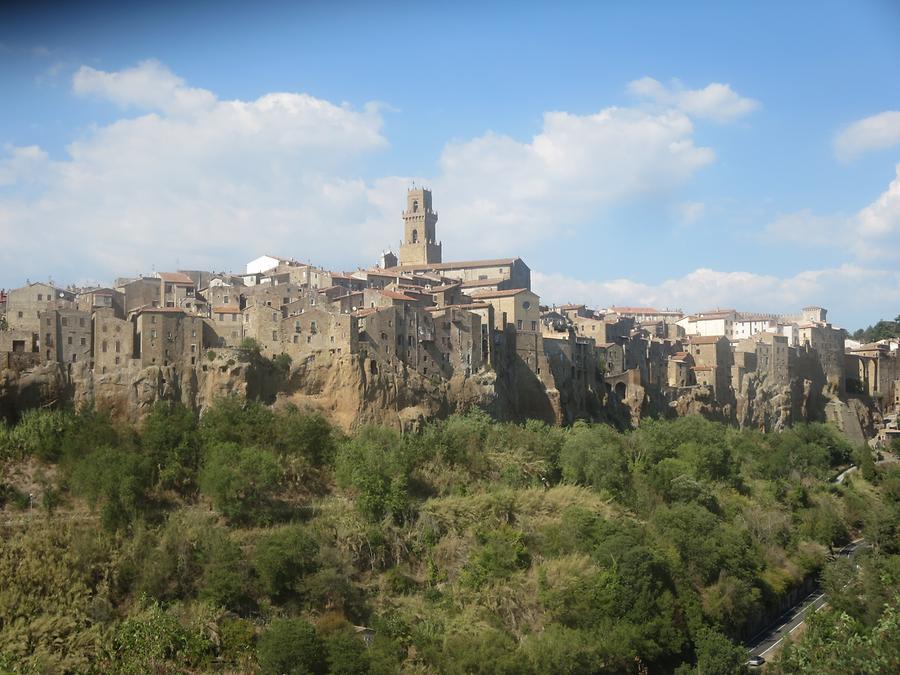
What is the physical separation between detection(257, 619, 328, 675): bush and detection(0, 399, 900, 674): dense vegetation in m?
0.05

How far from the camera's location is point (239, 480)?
35844 millimetres

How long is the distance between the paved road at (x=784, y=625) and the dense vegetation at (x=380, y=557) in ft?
2.23

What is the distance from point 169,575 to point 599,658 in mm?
12932

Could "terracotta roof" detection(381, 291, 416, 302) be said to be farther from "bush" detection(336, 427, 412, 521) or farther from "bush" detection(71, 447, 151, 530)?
"bush" detection(71, 447, 151, 530)

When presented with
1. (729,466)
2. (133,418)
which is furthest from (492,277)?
(133,418)

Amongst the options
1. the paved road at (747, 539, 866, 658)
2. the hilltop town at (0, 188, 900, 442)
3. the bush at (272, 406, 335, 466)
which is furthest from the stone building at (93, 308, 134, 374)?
the paved road at (747, 539, 866, 658)

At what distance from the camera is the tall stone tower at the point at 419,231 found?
78.3 meters

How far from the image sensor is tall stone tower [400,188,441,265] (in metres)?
78.3

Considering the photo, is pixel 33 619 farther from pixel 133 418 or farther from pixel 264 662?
pixel 133 418

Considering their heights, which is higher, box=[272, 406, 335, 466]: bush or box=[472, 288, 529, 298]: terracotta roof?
box=[472, 288, 529, 298]: terracotta roof

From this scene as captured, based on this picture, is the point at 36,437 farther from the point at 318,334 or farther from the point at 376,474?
the point at 376,474

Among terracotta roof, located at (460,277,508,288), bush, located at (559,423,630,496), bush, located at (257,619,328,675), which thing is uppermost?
terracotta roof, located at (460,277,508,288)

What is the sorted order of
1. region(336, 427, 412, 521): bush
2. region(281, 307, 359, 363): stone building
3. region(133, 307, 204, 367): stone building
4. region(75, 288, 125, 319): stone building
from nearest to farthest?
region(336, 427, 412, 521): bush → region(133, 307, 204, 367): stone building → region(281, 307, 359, 363): stone building → region(75, 288, 125, 319): stone building

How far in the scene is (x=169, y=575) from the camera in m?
32.0
